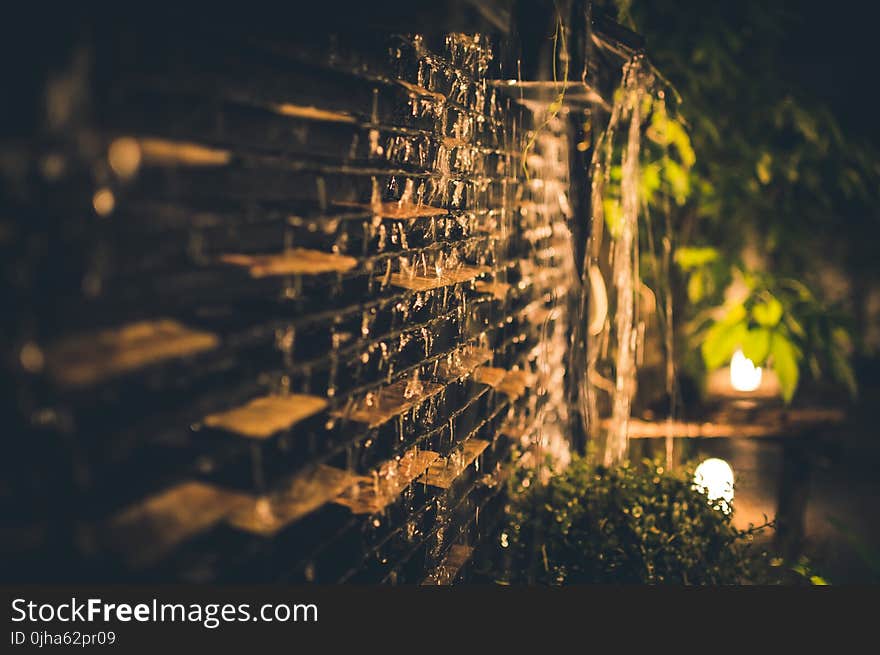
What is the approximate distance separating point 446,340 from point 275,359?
1265 mm

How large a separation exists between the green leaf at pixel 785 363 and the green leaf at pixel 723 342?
0.23m

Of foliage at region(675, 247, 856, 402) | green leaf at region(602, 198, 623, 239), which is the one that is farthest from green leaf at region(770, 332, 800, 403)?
green leaf at region(602, 198, 623, 239)

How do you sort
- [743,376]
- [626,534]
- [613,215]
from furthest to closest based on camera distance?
1. [743,376]
2. [613,215]
3. [626,534]

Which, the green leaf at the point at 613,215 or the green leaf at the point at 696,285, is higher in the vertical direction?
the green leaf at the point at 613,215

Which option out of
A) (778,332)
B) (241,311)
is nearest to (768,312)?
(778,332)

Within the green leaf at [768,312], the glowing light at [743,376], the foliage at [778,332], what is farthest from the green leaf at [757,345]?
the glowing light at [743,376]

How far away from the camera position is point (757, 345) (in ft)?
17.0

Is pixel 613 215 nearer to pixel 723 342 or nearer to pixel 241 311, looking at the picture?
pixel 723 342

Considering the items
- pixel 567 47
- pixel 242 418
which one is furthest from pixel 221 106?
pixel 567 47

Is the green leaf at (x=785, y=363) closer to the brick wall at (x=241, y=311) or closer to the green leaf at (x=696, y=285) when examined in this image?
the green leaf at (x=696, y=285)

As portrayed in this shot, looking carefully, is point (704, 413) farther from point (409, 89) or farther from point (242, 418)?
point (242, 418)

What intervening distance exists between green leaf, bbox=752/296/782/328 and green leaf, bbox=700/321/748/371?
0.16 metres

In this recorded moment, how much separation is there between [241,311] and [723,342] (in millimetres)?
4434

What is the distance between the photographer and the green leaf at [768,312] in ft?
17.5
